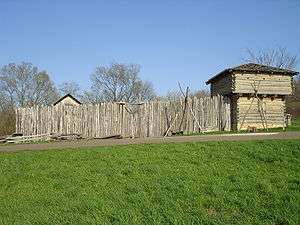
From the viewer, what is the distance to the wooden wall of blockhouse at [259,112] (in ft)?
83.8

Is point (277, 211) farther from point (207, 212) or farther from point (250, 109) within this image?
point (250, 109)

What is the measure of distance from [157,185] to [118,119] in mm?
13768

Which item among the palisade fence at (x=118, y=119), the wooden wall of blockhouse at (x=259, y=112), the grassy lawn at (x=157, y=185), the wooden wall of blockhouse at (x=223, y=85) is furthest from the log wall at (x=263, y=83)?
the grassy lawn at (x=157, y=185)

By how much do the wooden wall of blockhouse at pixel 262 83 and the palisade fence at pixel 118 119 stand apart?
3907 millimetres

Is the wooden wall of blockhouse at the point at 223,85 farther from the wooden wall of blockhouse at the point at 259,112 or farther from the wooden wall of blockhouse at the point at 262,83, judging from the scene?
the wooden wall of blockhouse at the point at 259,112

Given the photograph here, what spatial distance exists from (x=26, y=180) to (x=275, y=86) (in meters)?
20.8

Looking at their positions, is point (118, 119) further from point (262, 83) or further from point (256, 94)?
point (262, 83)

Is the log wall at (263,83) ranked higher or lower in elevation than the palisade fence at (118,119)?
higher

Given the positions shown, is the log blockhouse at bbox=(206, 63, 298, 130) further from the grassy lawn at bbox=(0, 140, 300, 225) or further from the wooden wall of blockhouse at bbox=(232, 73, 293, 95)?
the grassy lawn at bbox=(0, 140, 300, 225)

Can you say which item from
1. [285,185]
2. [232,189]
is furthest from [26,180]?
[285,185]

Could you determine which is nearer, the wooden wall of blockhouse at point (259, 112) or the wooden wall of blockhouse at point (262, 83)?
the wooden wall of blockhouse at point (259, 112)

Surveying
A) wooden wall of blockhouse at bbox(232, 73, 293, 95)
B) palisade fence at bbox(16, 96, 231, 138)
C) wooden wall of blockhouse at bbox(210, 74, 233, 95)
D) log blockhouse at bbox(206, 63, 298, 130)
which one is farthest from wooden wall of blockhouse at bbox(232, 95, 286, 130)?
palisade fence at bbox(16, 96, 231, 138)

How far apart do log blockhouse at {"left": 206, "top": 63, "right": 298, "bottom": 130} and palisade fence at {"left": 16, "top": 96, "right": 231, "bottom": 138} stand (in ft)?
11.8

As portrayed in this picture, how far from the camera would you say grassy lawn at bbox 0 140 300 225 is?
6.33 metres
